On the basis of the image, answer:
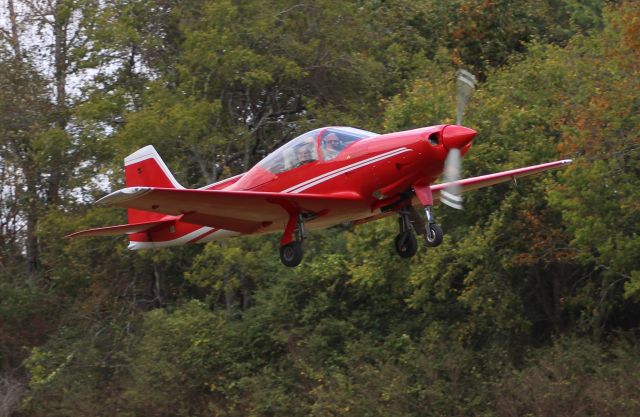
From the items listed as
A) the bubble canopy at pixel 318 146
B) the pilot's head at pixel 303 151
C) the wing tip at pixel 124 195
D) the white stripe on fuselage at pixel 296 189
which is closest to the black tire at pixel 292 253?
the white stripe on fuselage at pixel 296 189

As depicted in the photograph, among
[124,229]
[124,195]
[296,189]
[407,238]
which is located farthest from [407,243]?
Result: [124,229]

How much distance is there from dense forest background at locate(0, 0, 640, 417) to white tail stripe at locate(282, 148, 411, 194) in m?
5.66

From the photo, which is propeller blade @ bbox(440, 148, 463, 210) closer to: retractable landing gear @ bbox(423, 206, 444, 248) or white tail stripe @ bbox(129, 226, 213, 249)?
retractable landing gear @ bbox(423, 206, 444, 248)

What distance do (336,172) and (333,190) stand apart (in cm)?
→ 24

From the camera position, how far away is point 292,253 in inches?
553

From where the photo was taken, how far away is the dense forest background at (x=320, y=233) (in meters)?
19.2

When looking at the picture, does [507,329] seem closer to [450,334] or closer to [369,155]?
[450,334]

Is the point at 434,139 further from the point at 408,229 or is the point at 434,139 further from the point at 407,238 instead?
the point at 407,238

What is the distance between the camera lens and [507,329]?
2066cm

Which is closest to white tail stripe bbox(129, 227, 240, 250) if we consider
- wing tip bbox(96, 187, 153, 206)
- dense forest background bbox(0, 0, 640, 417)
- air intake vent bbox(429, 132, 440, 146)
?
wing tip bbox(96, 187, 153, 206)

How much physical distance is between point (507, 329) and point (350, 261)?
3612 mm

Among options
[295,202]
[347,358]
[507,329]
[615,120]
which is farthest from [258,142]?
[295,202]

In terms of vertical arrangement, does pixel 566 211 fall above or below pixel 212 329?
above

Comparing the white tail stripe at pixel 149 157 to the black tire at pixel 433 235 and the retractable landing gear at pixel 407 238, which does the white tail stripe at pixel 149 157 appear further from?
the black tire at pixel 433 235
